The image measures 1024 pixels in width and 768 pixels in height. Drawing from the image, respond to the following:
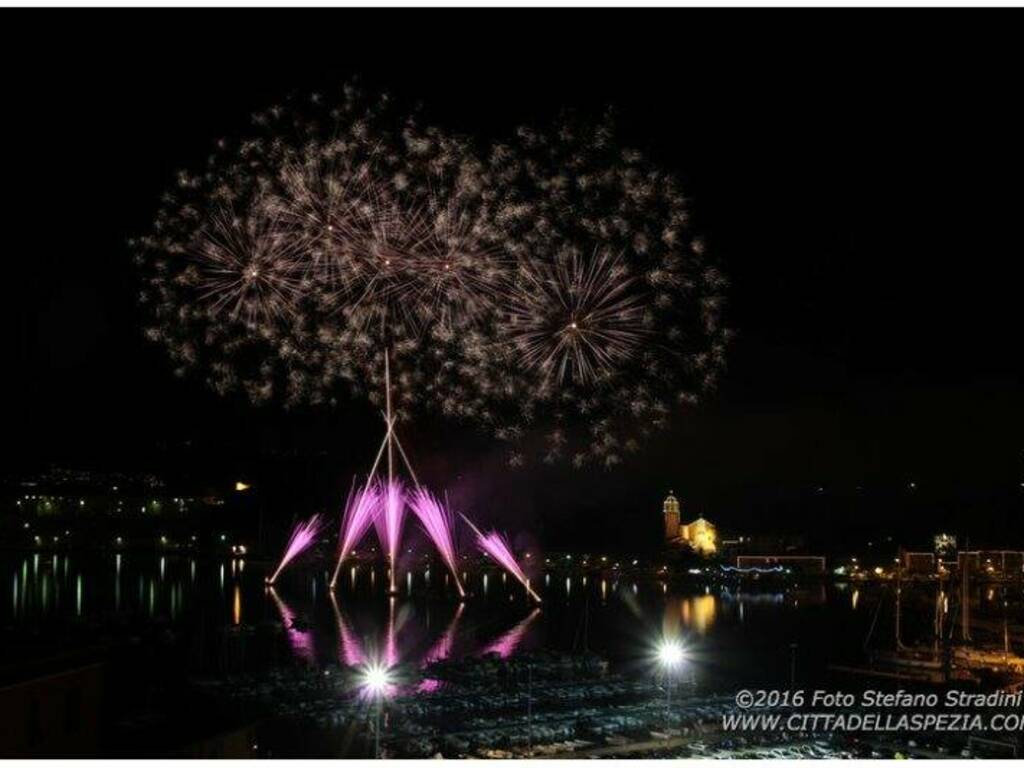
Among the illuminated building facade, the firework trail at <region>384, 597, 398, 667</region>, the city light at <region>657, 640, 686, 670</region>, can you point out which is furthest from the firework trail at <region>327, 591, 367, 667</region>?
the illuminated building facade

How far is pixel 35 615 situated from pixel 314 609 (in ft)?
21.3

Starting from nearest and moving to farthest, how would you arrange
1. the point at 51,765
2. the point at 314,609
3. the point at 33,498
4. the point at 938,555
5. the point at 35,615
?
1. the point at 51,765
2. the point at 35,615
3. the point at 314,609
4. the point at 938,555
5. the point at 33,498

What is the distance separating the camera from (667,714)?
11.5 m

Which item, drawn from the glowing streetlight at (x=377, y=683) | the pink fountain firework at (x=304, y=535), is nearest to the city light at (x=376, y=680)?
the glowing streetlight at (x=377, y=683)

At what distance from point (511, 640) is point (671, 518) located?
37.2 meters

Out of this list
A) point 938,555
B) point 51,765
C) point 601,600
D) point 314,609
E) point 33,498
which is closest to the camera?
point 51,765

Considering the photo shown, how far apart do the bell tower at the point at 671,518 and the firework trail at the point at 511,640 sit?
31383 mm

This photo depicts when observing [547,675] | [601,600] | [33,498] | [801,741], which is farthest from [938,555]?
[33,498]

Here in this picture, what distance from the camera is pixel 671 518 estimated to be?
57.3 m

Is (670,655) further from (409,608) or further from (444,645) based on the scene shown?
(409,608)

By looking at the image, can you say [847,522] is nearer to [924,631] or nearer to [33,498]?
[924,631]

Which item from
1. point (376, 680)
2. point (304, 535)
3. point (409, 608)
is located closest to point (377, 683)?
point (376, 680)

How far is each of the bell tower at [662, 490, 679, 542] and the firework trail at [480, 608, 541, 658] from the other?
103ft

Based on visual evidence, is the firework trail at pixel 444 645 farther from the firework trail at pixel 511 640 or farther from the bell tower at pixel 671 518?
the bell tower at pixel 671 518
